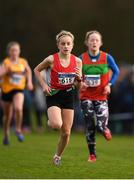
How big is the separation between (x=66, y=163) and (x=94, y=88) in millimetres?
1630

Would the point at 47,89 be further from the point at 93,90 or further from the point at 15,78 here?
the point at 15,78

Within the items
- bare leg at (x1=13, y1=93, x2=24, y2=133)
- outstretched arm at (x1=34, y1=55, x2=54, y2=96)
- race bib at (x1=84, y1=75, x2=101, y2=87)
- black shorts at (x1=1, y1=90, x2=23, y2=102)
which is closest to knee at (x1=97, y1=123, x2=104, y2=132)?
race bib at (x1=84, y1=75, x2=101, y2=87)

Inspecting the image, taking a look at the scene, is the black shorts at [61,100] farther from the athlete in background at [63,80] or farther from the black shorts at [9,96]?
the black shorts at [9,96]

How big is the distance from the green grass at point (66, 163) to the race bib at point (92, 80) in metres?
1.30

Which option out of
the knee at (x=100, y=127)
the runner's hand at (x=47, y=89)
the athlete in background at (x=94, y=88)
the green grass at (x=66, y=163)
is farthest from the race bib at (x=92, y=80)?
the runner's hand at (x=47, y=89)

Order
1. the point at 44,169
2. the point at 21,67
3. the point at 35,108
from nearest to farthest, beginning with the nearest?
1. the point at 44,169
2. the point at 21,67
3. the point at 35,108

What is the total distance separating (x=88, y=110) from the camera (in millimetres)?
14398

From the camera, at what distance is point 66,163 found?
44.8ft

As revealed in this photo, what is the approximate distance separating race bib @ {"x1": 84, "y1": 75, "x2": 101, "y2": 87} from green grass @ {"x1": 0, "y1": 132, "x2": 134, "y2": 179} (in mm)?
1301

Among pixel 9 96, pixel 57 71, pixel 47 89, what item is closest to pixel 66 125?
pixel 47 89

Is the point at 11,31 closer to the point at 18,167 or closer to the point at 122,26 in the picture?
the point at 122,26

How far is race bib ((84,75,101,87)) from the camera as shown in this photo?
14536 mm

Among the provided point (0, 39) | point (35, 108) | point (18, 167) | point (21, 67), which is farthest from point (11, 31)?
point (18, 167)

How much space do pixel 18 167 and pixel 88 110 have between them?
203 centimetres
